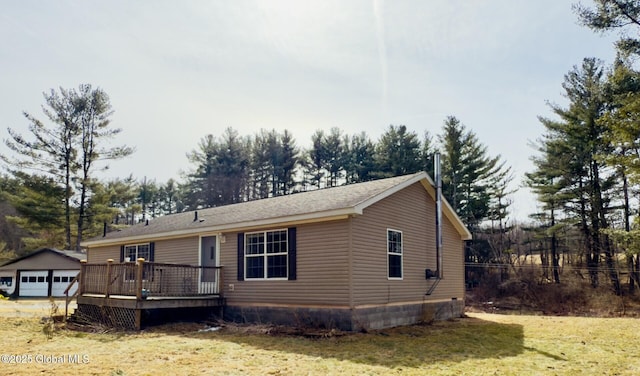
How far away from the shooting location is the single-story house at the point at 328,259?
1119cm

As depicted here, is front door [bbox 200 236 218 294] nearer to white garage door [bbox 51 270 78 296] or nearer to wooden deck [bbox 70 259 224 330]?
wooden deck [bbox 70 259 224 330]

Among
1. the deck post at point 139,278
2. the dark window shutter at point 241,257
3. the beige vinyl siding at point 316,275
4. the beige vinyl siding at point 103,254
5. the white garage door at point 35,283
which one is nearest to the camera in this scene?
the beige vinyl siding at point 316,275

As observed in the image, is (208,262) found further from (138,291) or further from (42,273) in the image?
(42,273)

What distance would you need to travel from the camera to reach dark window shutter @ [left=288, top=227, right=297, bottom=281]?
39.1 ft

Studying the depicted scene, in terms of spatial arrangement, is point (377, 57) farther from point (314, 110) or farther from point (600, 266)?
point (600, 266)

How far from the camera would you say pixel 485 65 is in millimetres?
13312

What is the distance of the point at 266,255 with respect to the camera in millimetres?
12656

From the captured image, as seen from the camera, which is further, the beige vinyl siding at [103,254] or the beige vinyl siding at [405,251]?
the beige vinyl siding at [103,254]

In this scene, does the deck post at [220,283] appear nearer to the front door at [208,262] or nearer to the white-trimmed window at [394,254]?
the front door at [208,262]

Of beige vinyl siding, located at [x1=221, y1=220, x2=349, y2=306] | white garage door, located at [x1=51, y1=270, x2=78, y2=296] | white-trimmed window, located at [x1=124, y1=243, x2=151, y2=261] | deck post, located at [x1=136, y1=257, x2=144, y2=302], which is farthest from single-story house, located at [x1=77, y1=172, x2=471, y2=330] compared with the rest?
white garage door, located at [x1=51, y1=270, x2=78, y2=296]

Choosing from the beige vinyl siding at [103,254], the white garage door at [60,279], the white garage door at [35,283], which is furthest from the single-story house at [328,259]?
the white garage door at [35,283]

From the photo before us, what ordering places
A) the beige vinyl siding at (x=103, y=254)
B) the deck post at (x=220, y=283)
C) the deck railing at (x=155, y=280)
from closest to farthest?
the deck railing at (x=155, y=280) < the deck post at (x=220, y=283) < the beige vinyl siding at (x=103, y=254)

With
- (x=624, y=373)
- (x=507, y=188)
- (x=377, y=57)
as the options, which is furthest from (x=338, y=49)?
(x=507, y=188)

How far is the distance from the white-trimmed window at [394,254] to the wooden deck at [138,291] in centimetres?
479
